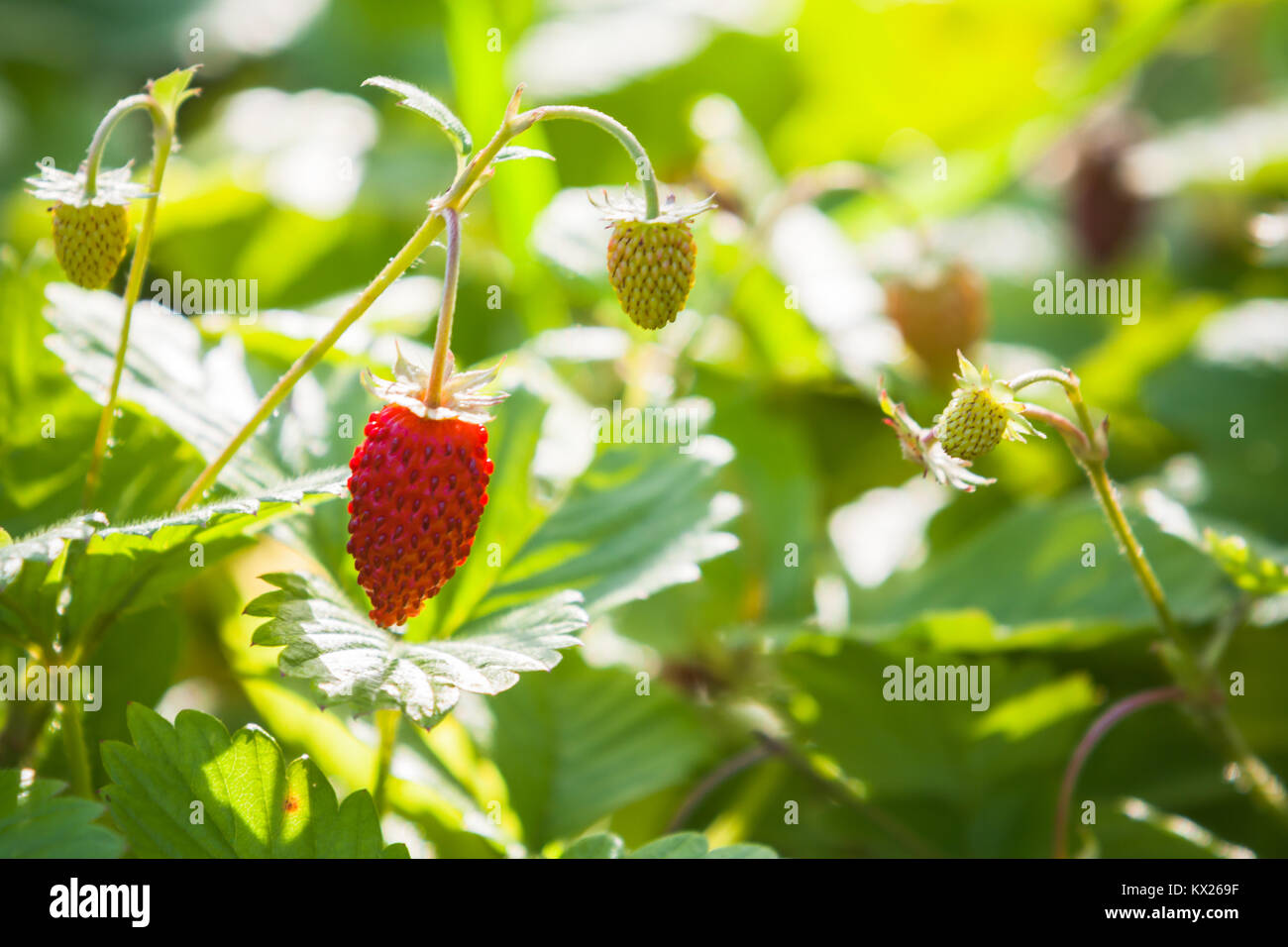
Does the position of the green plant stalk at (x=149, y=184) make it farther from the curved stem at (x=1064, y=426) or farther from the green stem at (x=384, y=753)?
the curved stem at (x=1064, y=426)

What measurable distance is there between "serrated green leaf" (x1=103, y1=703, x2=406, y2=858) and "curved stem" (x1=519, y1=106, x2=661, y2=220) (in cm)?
26

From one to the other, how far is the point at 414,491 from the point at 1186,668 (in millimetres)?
414

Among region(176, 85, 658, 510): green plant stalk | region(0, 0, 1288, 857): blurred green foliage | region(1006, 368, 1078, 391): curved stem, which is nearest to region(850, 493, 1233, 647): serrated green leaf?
region(0, 0, 1288, 857): blurred green foliage

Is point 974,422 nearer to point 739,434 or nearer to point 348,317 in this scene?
point 348,317

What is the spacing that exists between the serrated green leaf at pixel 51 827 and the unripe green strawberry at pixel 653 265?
0.89 feet

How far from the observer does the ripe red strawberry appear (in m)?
0.49

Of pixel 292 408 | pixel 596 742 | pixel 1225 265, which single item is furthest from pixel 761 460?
pixel 1225 265

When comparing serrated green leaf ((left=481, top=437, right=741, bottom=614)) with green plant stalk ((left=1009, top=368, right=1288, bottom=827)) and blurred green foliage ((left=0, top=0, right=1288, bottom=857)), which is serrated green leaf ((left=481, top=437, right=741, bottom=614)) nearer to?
blurred green foliage ((left=0, top=0, right=1288, bottom=857))

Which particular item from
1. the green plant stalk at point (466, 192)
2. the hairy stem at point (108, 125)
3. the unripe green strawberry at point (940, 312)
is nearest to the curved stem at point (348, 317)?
the green plant stalk at point (466, 192)

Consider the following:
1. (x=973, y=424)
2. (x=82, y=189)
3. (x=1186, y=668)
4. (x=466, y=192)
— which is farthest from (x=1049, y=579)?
(x=82, y=189)

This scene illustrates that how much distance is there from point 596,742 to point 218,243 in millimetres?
706

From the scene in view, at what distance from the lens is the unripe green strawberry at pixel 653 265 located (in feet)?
1.46

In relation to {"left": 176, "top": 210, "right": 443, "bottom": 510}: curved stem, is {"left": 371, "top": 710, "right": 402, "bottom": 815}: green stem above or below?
below
